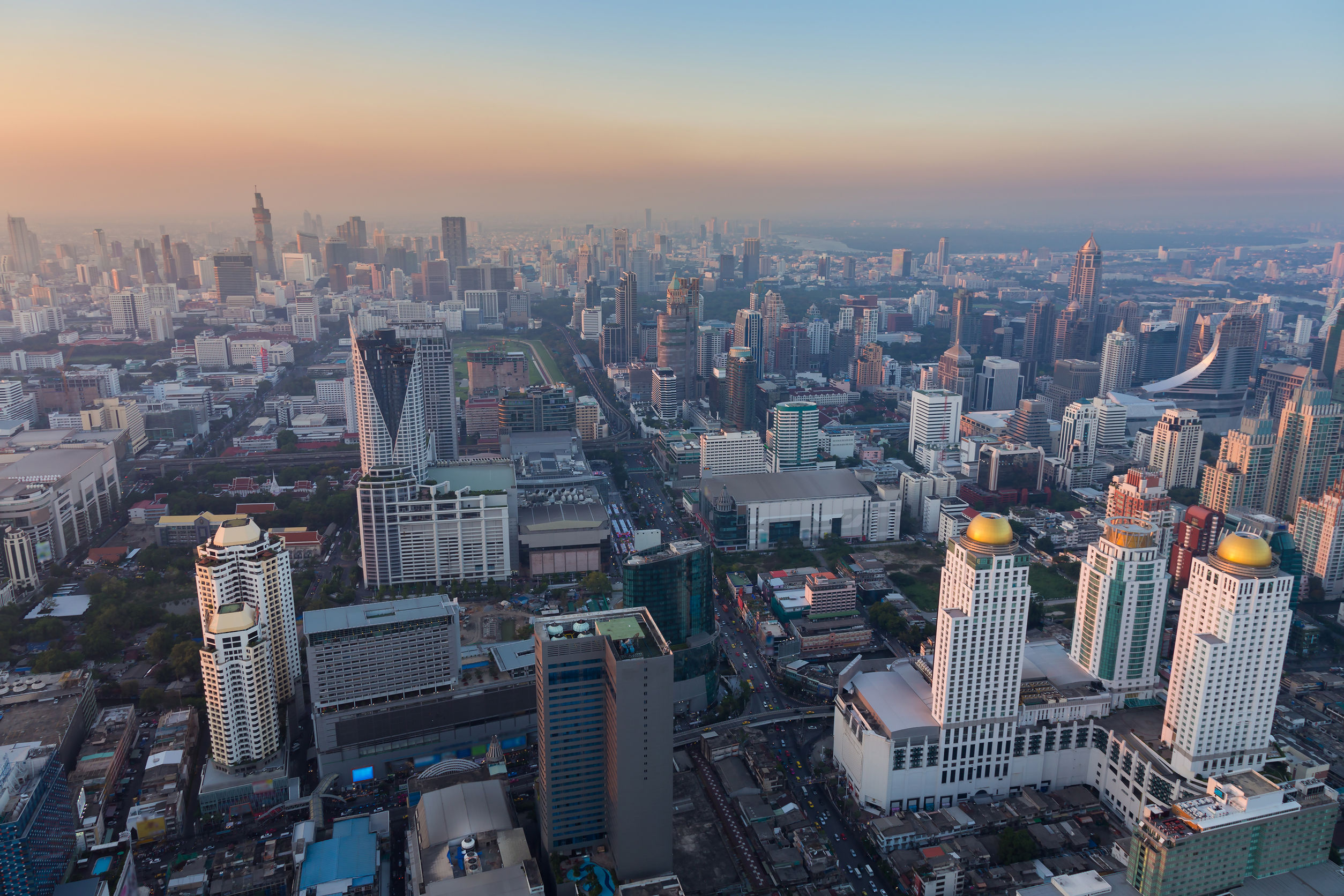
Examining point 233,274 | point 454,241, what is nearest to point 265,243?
point 233,274

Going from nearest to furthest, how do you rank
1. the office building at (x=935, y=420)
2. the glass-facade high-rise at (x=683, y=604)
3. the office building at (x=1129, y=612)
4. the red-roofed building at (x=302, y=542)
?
the office building at (x=1129, y=612) < the glass-facade high-rise at (x=683, y=604) < the red-roofed building at (x=302, y=542) < the office building at (x=935, y=420)

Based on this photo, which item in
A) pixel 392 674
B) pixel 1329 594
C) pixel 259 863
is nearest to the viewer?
pixel 259 863

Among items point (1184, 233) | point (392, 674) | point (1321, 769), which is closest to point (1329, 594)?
point (1321, 769)

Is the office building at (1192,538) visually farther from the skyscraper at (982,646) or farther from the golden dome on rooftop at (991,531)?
the golden dome on rooftop at (991,531)

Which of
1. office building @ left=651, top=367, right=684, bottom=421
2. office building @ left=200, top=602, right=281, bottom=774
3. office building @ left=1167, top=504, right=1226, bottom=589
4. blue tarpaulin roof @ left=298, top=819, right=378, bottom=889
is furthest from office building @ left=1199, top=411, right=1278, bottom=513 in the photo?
office building @ left=200, top=602, right=281, bottom=774

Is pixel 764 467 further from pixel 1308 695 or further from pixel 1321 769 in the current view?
pixel 1321 769

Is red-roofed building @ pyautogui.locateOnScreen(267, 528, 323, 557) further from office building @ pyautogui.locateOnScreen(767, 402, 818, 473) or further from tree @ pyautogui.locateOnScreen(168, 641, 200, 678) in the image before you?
office building @ pyautogui.locateOnScreen(767, 402, 818, 473)

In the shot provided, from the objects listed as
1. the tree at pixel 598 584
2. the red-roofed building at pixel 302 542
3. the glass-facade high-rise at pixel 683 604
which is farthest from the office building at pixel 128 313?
the glass-facade high-rise at pixel 683 604

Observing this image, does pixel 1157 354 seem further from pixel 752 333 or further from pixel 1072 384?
pixel 752 333
